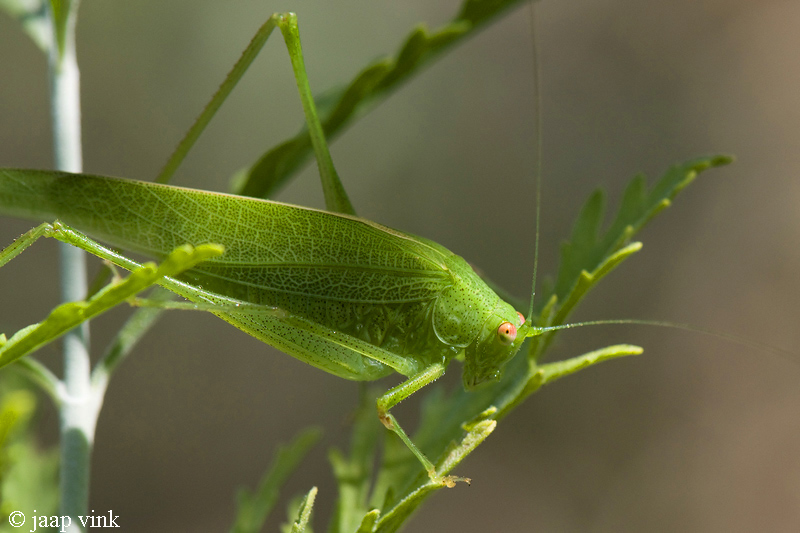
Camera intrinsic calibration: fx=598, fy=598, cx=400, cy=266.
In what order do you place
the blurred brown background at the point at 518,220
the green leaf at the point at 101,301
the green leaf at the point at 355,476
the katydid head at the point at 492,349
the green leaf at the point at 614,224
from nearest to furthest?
1. the green leaf at the point at 101,301
2. the green leaf at the point at 614,224
3. the green leaf at the point at 355,476
4. the katydid head at the point at 492,349
5. the blurred brown background at the point at 518,220

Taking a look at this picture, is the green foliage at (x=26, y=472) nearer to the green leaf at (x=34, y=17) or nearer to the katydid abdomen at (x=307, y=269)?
the katydid abdomen at (x=307, y=269)

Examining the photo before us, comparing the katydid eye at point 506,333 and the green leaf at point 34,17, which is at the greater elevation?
the green leaf at point 34,17

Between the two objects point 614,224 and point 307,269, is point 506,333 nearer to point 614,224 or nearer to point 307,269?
point 614,224

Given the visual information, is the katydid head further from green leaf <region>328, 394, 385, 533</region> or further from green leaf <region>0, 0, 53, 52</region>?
green leaf <region>0, 0, 53, 52</region>

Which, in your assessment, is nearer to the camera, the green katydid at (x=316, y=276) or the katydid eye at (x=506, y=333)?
the green katydid at (x=316, y=276)

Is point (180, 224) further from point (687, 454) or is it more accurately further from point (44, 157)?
point (44, 157)

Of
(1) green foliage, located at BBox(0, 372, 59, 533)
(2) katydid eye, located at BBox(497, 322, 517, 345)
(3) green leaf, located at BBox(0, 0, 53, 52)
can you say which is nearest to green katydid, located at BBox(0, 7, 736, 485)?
(2) katydid eye, located at BBox(497, 322, 517, 345)

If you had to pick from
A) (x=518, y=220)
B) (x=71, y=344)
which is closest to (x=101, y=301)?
(x=71, y=344)

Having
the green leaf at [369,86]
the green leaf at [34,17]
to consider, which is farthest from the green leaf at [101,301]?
the green leaf at [34,17]

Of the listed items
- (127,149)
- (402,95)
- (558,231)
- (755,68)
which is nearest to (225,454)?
(127,149)
